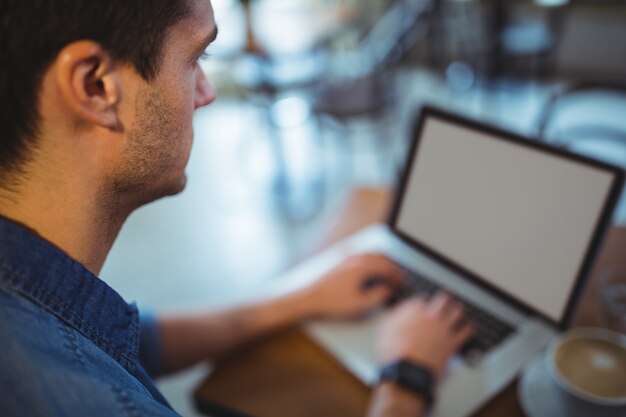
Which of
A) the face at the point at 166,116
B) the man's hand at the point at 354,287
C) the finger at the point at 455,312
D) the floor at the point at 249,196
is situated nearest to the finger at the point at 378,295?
the man's hand at the point at 354,287

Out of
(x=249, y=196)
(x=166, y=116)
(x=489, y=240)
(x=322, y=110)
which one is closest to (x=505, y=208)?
(x=489, y=240)

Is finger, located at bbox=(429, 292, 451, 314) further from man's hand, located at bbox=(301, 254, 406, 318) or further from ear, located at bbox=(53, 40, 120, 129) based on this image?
ear, located at bbox=(53, 40, 120, 129)

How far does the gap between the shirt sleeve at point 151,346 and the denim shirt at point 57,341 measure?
0.31m

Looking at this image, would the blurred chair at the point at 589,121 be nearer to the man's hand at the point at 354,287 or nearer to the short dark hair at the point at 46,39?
the man's hand at the point at 354,287

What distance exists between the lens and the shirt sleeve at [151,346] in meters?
0.83

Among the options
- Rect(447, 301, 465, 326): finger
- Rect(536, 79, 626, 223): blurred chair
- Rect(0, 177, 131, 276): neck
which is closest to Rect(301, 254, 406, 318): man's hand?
Rect(447, 301, 465, 326): finger

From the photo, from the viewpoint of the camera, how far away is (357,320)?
89 centimetres

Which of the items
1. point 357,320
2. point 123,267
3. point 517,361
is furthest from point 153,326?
point 123,267

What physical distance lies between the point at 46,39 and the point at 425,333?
2.05ft

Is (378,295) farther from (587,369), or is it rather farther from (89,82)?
(89,82)

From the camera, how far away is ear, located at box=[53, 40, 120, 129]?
423 millimetres

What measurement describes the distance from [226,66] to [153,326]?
148 inches

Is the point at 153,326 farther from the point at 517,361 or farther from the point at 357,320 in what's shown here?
the point at 517,361

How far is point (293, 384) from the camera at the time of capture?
77cm
